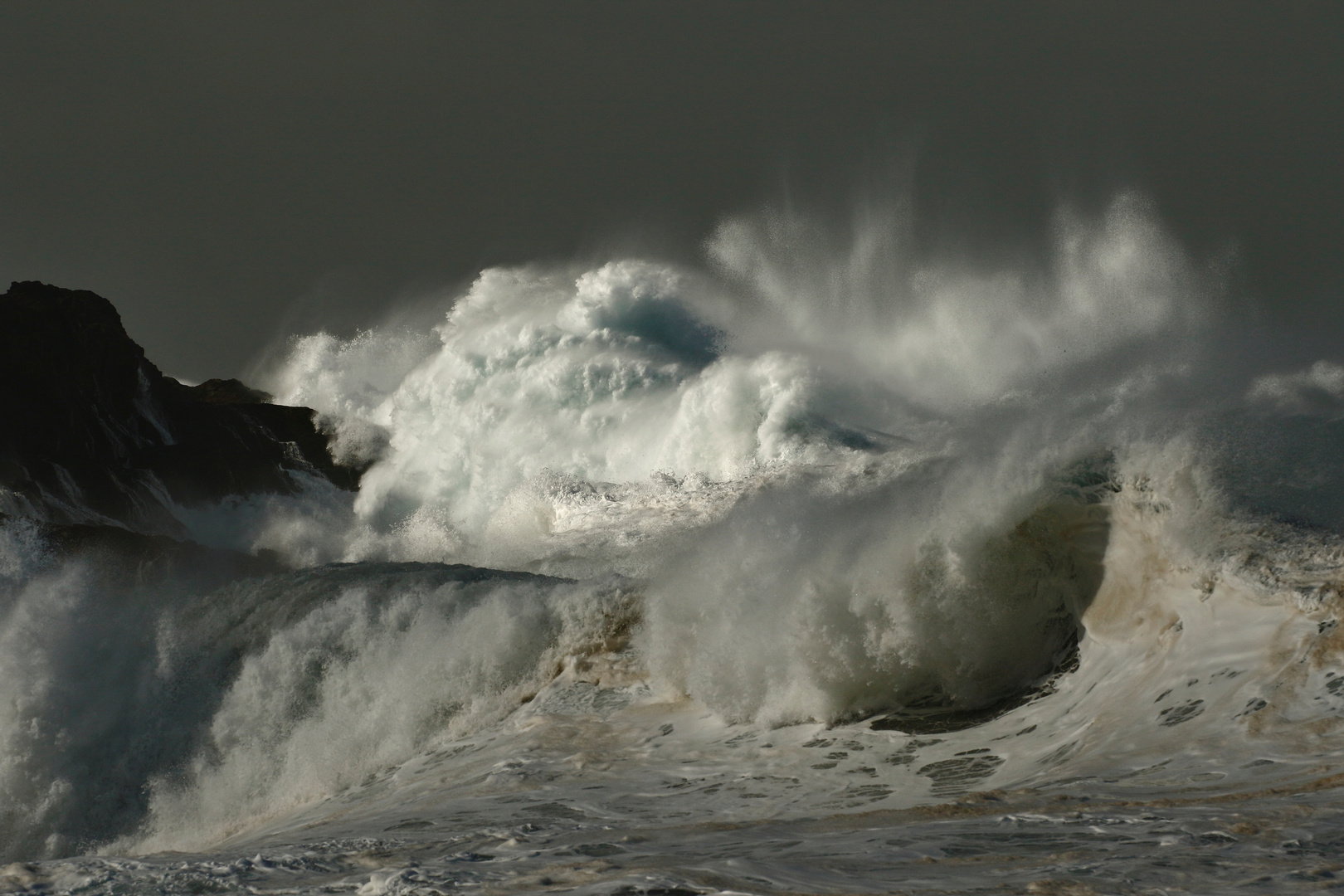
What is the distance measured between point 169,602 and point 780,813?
37.2 ft

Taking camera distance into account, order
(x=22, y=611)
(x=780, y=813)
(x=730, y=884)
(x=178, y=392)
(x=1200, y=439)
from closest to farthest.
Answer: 1. (x=730, y=884)
2. (x=780, y=813)
3. (x=1200, y=439)
4. (x=22, y=611)
5. (x=178, y=392)

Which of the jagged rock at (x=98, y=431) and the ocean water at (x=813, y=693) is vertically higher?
the jagged rock at (x=98, y=431)

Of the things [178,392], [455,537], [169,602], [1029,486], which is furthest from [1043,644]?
[178,392]

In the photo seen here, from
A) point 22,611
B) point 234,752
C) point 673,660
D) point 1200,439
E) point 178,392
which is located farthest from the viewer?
point 178,392

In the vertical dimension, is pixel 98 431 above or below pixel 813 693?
above

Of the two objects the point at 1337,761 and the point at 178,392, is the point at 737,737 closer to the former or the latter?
the point at 1337,761

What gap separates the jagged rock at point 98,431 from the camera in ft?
64.5

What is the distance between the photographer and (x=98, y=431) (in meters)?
22.1

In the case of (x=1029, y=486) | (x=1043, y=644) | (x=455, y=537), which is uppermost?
(x=455, y=537)

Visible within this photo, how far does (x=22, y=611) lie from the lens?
39.9ft

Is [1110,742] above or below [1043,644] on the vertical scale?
below

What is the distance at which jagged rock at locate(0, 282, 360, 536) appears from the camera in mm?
19672

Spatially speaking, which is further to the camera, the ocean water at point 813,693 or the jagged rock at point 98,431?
the jagged rock at point 98,431

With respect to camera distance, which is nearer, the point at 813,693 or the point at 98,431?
the point at 813,693
